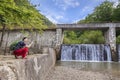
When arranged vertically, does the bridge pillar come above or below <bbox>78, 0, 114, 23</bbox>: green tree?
below

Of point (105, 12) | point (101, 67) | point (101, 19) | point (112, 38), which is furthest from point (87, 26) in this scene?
point (105, 12)

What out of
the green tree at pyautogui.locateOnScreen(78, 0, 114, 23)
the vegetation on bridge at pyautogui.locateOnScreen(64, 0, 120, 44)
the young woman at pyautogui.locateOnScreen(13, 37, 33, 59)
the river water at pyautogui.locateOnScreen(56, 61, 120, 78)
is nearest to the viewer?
the young woman at pyautogui.locateOnScreen(13, 37, 33, 59)

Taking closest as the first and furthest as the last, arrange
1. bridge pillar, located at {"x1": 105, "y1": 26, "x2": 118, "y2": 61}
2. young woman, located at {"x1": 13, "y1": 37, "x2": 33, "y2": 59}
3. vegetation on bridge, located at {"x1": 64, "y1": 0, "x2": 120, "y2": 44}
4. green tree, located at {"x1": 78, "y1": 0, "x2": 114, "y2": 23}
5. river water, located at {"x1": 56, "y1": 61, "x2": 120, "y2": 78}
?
young woman, located at {"x1": 13, "y1": 37, "x2": 33, "y2": 59} → river water, located at {"x1": 56, "y1": 61, "x2": 120, "y2": 78} → bridge pillar, located at {"x1": 105, "y1": 26, "x2": 118, "y2": 61} → vegetation on bridge, located at {"x1": 64, "y1": 0, "x2": 120, "y2": 44} → green tree, located at {"x1": 78, "y1": 0, "x2": 114, "y2": 23}

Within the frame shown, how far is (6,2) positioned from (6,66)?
2.27 meters

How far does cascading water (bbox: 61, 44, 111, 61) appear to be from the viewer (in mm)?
23547

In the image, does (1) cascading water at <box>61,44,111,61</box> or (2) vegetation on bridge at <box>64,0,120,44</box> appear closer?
(1) cascading water at <box>61,44,111,61</box>

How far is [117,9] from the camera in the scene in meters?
37.8

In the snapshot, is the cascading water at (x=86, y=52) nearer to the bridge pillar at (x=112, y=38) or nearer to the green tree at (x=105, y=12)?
the bridge pillar at (x=112, y=38)

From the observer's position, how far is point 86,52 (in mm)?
24094

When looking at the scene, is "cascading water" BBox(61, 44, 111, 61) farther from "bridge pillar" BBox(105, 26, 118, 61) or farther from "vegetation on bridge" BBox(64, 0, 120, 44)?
"vegetation on bridge" BBox(64, 0, 120, 44)

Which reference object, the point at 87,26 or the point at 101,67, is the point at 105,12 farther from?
the point at 101,67

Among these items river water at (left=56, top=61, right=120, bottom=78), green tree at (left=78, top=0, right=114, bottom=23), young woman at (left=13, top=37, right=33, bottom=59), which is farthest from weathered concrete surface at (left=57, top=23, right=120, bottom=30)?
young woman at (left=13, top=37, right=33, bottom=59)

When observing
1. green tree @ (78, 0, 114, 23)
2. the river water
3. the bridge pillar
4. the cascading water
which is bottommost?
the river water

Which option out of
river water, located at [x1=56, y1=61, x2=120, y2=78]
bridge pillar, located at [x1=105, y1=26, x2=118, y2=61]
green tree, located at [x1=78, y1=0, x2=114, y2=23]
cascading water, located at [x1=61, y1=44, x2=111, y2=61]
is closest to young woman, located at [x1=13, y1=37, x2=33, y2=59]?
river water, located at [x1=56, y1=61, x2=120, y2=78]
